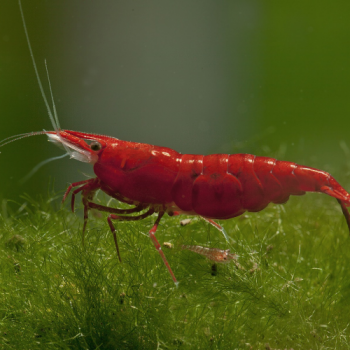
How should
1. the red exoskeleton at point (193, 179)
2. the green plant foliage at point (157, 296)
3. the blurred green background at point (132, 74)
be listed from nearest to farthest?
the green plant foliage at point (157, 296)
the red exoskeleton at point (193, 179)
the blurred green background at point (132, 74)

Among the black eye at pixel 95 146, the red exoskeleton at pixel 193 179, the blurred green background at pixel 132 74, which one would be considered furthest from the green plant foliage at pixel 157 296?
the blurred green background at pixel 132 74

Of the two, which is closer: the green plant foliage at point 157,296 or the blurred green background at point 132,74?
the green plant foliage at point 157,296

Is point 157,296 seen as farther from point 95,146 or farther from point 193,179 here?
point 95,146

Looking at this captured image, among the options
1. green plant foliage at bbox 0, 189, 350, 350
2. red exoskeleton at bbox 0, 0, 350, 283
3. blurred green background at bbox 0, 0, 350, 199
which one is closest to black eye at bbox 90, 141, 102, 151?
red exoskeleton at bbox 0, 0, 350, 283

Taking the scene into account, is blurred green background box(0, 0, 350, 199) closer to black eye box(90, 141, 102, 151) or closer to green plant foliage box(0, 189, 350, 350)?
black eye box(90, 141, 102, 151)

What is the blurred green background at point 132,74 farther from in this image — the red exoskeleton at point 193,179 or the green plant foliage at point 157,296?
the green plant foliage at point 157,296

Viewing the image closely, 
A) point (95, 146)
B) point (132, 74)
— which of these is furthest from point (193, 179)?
point (132, 74)
